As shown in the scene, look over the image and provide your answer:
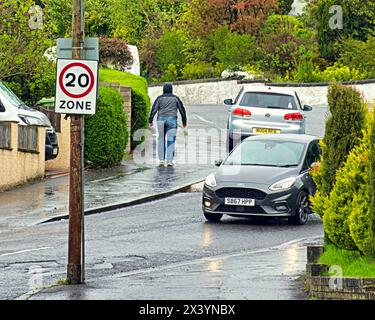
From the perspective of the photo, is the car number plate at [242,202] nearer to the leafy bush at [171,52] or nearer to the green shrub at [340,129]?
the green shrub at [340,129]

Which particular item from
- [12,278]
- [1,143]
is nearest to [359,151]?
[12,278]

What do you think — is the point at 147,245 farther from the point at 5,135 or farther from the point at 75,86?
the point at 5,135

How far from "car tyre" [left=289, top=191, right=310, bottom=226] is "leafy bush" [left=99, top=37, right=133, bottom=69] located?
83.7 feet

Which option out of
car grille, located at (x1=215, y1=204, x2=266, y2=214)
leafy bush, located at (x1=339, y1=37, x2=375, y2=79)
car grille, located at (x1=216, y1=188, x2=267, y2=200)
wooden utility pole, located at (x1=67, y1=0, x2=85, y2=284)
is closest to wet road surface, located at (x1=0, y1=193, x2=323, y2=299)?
car grille, located at (x1=215, y1=204, x2=266, y2=214)

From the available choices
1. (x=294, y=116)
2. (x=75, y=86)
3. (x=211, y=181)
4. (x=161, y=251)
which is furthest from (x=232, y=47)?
(x=75, y=86)

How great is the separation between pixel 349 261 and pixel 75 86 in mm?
4180

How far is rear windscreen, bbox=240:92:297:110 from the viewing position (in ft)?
106

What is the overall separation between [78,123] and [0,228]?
652cm

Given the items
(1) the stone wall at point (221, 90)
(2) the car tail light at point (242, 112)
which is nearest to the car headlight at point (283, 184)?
(2) the car tail light at point (242, 112)

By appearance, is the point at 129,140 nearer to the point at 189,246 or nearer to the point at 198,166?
the point at 198,166

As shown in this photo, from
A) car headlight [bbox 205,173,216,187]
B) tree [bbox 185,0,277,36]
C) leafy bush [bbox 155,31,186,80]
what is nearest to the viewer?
Result: car headlight [bbox 205,173,216,187]

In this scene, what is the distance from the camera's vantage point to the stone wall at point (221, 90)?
172 ft

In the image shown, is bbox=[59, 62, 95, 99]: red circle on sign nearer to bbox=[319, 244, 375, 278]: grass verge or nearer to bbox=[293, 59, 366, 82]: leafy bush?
bbox=[319, 244, 375, 278]: grass verge

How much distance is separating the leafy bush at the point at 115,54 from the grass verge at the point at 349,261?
32.7 metres
